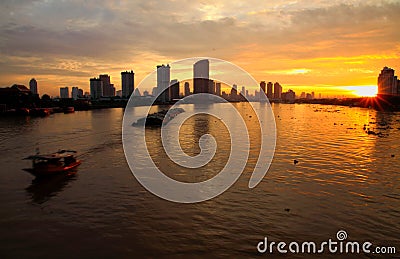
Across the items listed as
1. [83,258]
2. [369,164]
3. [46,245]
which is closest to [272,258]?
[83,258]

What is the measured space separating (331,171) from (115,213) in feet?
65.5

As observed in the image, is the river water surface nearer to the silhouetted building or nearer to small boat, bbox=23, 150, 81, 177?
small boat, bbox=23, 150, 81, 177

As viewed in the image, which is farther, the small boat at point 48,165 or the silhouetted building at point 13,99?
the silhouetted building at point 13,99

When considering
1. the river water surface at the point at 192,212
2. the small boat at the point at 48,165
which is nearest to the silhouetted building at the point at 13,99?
the river water surface at the point at 192,212

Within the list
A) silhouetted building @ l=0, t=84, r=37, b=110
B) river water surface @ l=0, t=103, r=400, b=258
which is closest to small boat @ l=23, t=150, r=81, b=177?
river water surface @ l=0, t=103, r=400, b=258

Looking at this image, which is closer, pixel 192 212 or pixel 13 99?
pixel 192 212

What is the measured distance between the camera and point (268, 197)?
19.0 meters

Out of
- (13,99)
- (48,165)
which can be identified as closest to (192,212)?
(48,165)

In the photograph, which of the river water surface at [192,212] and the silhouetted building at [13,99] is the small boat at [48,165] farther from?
the silhouetted building at [13,99]

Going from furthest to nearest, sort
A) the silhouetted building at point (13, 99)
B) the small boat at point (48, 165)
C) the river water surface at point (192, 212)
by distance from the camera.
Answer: the silhouetted building at point (13, 99) < the small boat at point (48, 165) < the river water surface at point (192, 212)

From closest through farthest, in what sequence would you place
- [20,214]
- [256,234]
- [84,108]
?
[256,234], [20,214], [84,108]

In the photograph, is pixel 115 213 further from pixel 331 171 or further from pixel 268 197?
pixel 331 171

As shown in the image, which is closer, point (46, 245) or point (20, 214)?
point (46, 245)

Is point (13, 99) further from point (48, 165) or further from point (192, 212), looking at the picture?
point (192, 212)
